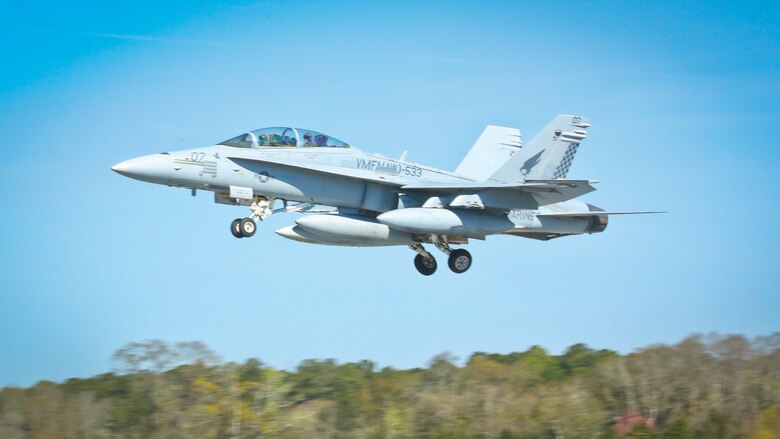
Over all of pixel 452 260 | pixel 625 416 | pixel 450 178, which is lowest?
pixel 625 416

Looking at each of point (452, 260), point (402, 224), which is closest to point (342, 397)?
point (452, 260)

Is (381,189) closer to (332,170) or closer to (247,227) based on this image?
(332,170)

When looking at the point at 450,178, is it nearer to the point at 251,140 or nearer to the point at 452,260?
the point at 452,260

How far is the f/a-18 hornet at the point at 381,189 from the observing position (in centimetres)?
1970

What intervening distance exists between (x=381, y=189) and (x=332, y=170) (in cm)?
141

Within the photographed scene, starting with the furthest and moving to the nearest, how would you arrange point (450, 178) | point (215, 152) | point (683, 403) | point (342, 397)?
point (342, 397), point (683, 403), point (450, 178), point (215, 152)

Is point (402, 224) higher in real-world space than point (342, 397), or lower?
higher

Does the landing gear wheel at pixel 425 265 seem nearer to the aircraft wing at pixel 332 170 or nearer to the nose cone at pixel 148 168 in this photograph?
the aircraft wing at pixel 332 170

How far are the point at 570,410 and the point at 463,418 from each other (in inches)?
163

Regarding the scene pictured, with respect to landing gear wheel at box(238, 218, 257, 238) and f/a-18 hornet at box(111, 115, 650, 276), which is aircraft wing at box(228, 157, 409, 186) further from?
landing gear wheel at box(238, 218, 257, 238)

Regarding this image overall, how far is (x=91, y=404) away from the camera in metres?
36.5

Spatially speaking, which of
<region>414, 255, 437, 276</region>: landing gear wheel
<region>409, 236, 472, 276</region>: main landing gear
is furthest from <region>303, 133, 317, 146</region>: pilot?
<region>414, 255, 437, 276</region>: landing gear wheel

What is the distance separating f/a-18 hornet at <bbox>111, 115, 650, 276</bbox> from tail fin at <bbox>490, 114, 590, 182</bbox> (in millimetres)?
23

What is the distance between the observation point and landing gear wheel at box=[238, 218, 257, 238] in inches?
768
